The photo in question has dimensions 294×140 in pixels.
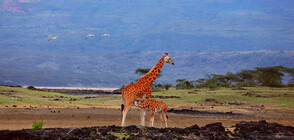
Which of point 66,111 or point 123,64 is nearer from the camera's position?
point 66,111

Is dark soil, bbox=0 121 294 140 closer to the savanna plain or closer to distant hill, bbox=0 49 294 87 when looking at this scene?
the savanna plain

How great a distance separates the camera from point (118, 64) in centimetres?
15400

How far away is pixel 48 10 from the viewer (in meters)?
193

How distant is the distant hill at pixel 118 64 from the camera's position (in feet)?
444

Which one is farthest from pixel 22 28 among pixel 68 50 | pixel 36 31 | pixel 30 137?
pixel 30 137

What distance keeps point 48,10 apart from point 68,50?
30.8 m

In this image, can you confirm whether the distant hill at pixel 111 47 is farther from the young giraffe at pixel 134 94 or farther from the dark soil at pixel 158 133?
the dark soil at pixel 158 133

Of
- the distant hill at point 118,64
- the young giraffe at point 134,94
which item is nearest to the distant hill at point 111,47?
the distant hill at point 118,64

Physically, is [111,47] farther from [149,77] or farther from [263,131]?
[263,131]

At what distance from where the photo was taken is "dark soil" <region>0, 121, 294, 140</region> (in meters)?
14.0

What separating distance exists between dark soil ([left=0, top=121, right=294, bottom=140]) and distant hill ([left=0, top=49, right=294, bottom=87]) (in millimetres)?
111520

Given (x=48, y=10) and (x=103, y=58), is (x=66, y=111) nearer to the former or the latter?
(x=103, y=58)

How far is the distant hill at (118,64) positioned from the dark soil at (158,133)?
11152 centimetres

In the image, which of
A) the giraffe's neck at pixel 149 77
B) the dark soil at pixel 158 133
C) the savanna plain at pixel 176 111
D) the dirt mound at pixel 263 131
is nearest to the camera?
the dark soil at pixel 158 133
